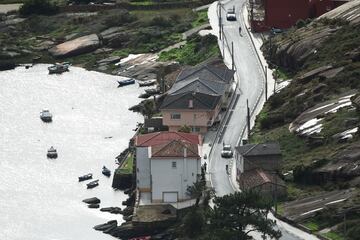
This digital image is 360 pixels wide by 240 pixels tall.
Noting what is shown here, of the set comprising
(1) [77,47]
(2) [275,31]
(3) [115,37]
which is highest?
(3) [115,37]

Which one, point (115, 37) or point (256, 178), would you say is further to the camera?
point (115, 37)

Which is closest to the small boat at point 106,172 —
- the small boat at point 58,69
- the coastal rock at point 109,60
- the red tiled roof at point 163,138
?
the red tiled roof at point 163,138

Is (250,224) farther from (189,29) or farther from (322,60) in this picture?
(189,29)

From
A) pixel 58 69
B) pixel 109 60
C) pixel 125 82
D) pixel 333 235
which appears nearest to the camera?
pixel 333 235

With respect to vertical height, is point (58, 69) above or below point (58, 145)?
above

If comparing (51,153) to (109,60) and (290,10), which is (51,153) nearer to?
(290,10)

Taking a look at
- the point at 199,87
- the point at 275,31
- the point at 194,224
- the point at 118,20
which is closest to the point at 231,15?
the point at 275,31

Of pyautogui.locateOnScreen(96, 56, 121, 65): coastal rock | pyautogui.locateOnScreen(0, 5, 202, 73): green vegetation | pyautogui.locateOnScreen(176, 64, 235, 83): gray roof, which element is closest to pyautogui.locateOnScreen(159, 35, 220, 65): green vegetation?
pyautogui.locateOnScreen(0, 5, 202, 73): green vegetation
